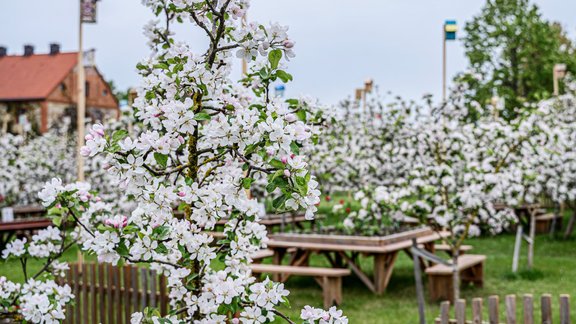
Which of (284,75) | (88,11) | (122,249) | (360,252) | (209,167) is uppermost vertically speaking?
(88,11)

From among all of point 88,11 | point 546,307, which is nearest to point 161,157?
point 546,307

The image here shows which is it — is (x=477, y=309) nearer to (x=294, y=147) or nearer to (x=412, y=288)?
(x=294, y=147)

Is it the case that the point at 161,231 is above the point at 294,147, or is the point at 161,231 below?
below

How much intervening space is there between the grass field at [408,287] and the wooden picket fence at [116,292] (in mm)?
896

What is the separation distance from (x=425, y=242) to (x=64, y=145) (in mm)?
14165

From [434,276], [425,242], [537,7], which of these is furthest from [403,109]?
[537,7]

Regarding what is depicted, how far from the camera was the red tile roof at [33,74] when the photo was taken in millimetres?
Answer: 40000

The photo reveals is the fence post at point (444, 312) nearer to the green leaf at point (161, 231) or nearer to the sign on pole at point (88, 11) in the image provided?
the green leaf at point (161, 231)

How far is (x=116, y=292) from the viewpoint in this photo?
6273 mm

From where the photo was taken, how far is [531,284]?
9812mm

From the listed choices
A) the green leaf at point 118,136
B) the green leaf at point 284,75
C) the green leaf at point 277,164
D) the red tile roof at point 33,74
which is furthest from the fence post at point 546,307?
the red tile roof at point 33,74

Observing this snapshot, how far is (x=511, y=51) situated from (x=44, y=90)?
2562cm

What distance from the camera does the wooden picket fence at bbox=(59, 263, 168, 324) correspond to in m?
5.83

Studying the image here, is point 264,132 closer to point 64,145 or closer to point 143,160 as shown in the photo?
point 143,160
